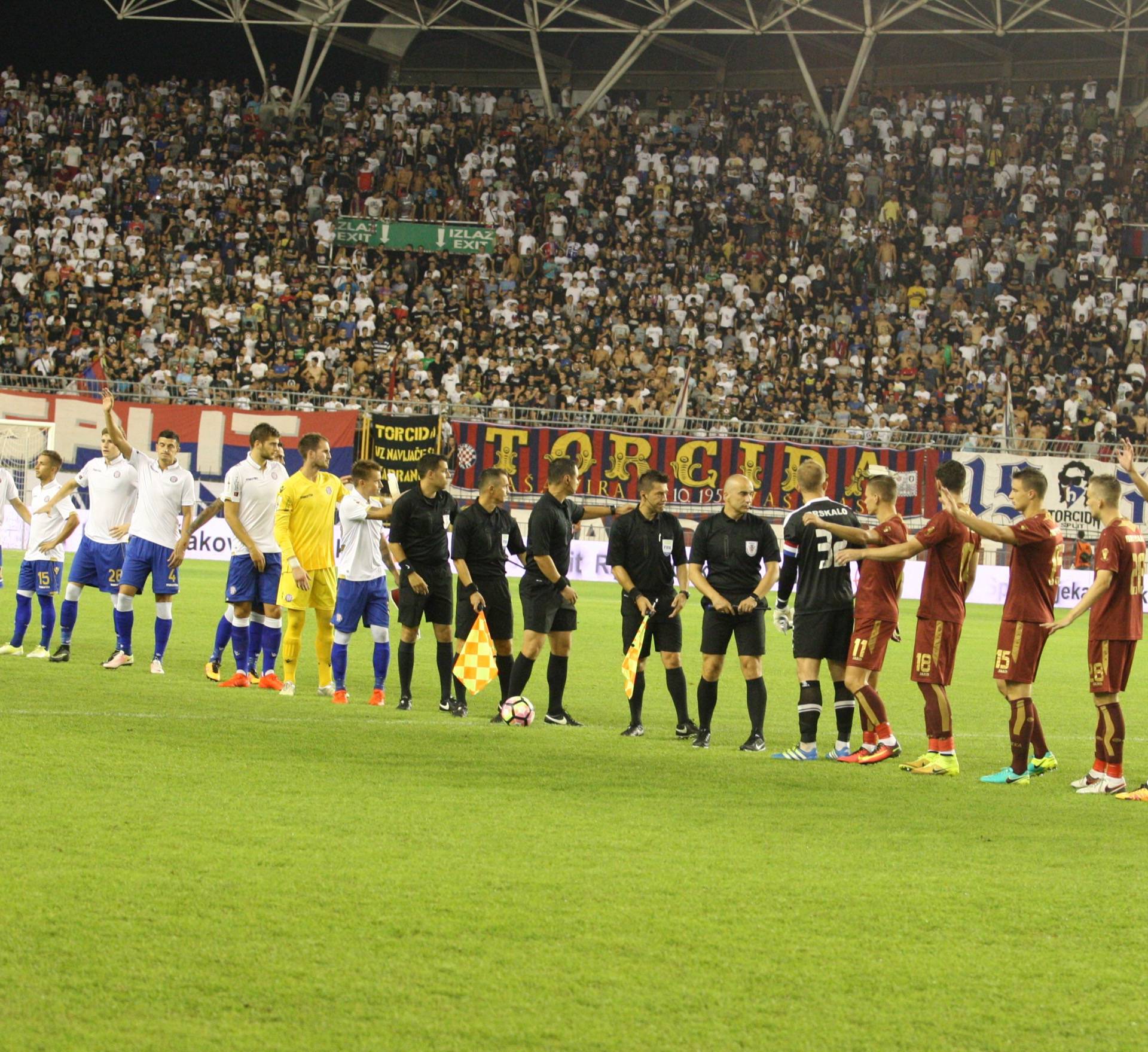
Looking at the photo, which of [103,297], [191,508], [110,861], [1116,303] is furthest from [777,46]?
[110,861]

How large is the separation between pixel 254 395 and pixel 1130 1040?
2726 cm

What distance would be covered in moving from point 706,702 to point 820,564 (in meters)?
1.36

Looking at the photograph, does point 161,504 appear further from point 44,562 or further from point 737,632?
point 737,632

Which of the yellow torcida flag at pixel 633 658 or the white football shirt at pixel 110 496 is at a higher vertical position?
the white football shirt at pixel 110 496

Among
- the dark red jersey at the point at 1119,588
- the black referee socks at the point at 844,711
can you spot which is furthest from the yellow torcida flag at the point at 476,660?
the dark red jersey at the point at 1119,588

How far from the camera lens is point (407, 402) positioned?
28859 mm

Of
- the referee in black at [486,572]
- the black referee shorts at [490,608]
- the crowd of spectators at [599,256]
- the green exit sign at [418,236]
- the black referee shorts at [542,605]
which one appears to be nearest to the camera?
the black referee shorts at [542,605]

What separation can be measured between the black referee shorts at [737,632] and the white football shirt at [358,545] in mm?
3242

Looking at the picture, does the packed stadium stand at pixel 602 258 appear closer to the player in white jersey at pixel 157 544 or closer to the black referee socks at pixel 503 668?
the player in white jersey at pixel 157 544

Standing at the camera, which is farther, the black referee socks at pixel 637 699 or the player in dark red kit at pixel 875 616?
the black referee socks at pixel 637 699

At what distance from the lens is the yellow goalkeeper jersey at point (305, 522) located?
1173 centimetres

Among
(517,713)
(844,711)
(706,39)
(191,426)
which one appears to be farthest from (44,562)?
(706,39)

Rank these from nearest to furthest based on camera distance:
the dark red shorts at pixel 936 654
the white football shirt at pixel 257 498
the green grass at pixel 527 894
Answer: the green grass at pixel 527 894
the dark red shorts at pixel 936 654
the white football shirt at pixel 257 498

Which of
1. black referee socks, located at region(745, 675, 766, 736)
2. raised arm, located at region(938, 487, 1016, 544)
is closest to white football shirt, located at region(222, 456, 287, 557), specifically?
black referee socks, located at region(745, 675, 766, 736)
